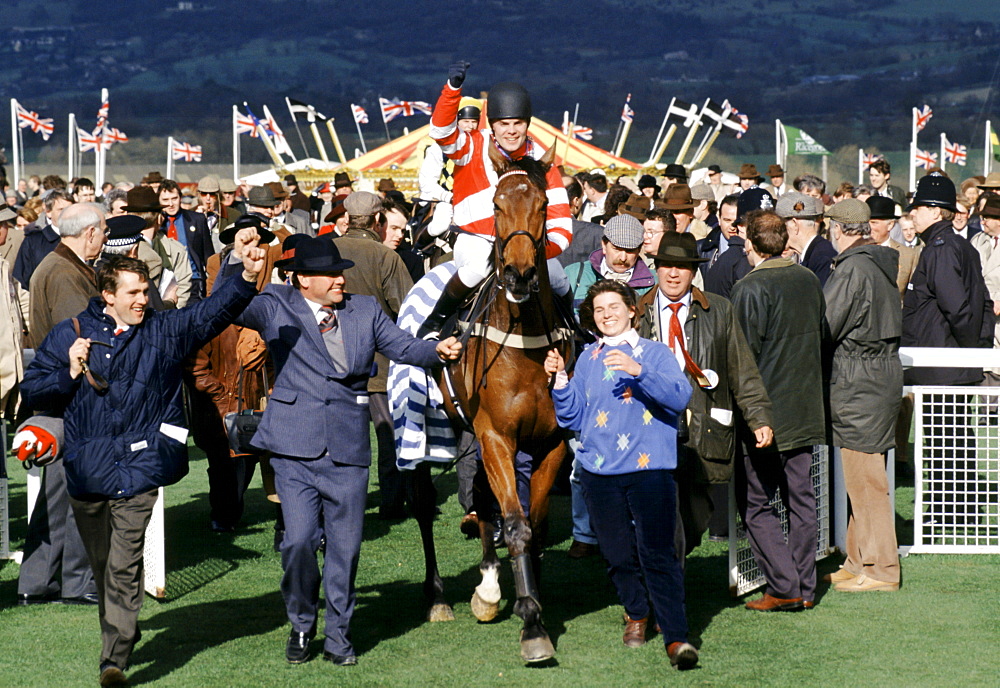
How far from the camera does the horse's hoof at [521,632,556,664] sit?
605 centimetres

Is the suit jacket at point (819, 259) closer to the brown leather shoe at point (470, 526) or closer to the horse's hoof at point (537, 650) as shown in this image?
the brown leather shoe at point (470, 526)

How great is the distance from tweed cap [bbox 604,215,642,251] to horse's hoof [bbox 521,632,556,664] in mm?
2878

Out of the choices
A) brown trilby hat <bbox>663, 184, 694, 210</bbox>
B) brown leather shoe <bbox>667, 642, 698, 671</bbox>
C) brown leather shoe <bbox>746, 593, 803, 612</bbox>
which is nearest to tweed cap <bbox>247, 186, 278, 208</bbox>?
brown trilby hat <bbox>663, 184, 694, 210</bbox>

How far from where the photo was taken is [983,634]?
657 centimetres

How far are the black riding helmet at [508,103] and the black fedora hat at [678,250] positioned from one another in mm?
912

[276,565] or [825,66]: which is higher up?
[825,66]

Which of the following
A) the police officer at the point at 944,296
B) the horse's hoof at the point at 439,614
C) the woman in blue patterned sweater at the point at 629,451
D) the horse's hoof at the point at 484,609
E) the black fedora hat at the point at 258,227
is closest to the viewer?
the woman in blue patterned sweater at the point at 629,451

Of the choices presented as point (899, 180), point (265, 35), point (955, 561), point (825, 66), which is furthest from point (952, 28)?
point (955, 561)

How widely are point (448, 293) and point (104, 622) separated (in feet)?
7.56

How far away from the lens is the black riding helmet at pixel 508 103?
6.43 metres

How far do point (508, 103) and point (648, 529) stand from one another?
82.6 inches

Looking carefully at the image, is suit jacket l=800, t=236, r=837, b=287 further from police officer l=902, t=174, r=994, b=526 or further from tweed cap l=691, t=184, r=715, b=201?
tweed cap l=691, t=184, r=715, b=201

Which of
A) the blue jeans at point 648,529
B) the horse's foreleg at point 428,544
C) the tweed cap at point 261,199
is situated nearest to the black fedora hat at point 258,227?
the horse's foreleg at point 428,544

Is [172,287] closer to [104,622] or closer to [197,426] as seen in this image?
[197,426]
